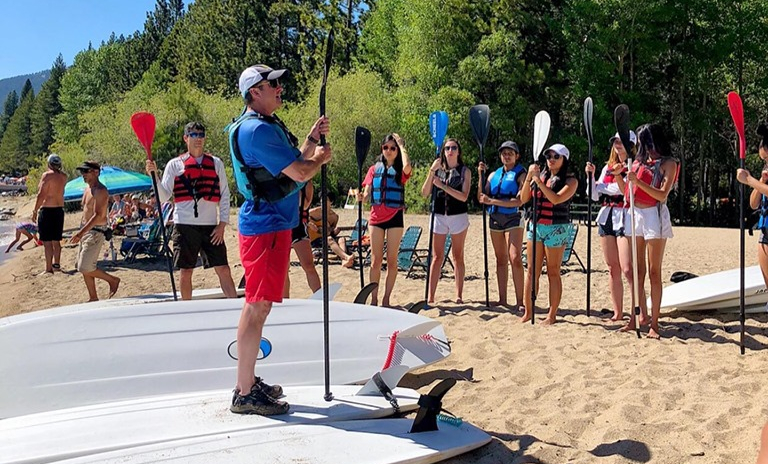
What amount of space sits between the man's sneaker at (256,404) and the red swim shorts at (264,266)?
53 cm

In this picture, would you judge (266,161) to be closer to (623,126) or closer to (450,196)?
(623,126)

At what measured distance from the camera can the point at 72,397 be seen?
4121 mm

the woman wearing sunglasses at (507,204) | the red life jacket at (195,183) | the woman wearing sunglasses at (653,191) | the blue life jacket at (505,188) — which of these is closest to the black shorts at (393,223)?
the woman wearing sunglasses at (507,204)

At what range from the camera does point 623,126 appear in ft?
18.5

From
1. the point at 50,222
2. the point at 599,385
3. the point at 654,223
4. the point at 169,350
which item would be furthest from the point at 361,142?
the point at 50,222

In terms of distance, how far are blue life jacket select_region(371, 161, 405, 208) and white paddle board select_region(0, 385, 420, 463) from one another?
2.84 metres

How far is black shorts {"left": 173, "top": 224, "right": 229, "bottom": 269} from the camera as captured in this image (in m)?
5.93

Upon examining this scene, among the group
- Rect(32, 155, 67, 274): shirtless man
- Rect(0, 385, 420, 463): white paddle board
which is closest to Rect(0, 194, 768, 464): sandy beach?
Rect(0, 385, 420, 463): white paddle board

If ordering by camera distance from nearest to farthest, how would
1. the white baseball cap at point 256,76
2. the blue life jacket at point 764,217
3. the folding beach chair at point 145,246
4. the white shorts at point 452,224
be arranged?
the white baseball cap at point 256,76 → the blue life jacket at point 764,217 → the white shorts at point 452,224 → the folding beach chair at point 145,246

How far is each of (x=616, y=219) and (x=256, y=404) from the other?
12.5 ft

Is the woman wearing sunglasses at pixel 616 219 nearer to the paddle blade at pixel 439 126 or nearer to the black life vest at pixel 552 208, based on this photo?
the black life vest at pixel 552 208

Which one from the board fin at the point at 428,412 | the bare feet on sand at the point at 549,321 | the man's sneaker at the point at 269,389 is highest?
the man's sneaker at the point at 269,389

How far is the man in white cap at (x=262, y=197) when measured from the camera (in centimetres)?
342

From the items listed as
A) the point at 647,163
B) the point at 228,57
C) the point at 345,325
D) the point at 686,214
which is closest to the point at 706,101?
the point at 686,214
